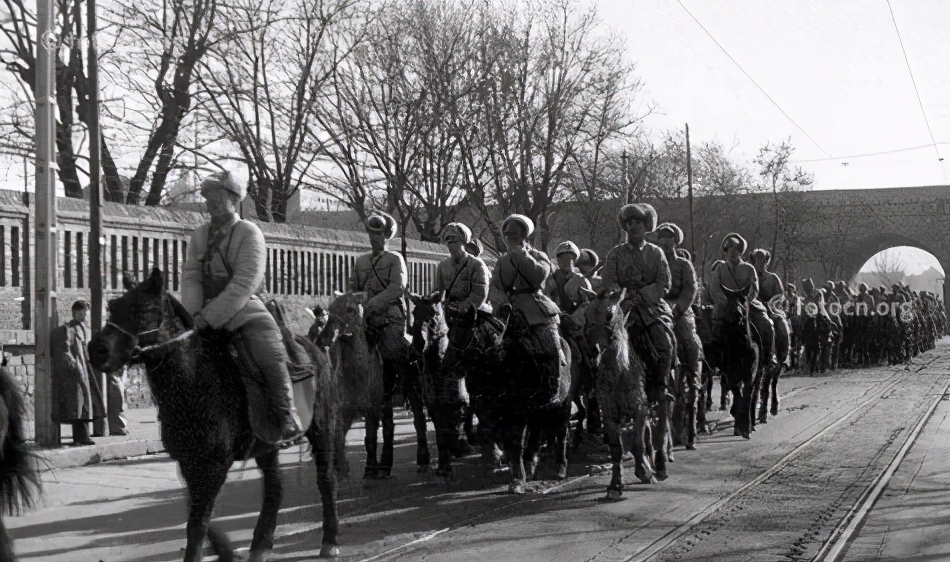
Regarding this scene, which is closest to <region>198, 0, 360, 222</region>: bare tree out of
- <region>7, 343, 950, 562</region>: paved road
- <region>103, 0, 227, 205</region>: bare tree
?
<region>103, 0, 227, 205</region>: bare tree

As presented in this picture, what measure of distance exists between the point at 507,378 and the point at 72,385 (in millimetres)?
5752

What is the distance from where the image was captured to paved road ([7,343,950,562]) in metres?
7.59

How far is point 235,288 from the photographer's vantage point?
672 centimetres

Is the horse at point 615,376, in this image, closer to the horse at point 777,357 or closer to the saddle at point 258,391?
the saddle at point 258,391

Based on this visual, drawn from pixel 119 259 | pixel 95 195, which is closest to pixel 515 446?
pixel 95 195

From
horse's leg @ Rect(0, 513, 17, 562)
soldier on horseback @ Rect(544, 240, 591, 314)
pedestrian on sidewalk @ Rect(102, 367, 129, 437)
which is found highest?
soldier on horseback @ Rect(544, 240, 591, 314)

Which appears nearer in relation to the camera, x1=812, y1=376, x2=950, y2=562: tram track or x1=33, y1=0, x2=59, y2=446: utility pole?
x1=812, y1=376, x2=950, y2=562: tram track

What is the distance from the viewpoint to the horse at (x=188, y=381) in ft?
20.7

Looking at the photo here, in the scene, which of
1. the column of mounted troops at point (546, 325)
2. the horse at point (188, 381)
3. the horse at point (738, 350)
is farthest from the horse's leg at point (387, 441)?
the horse at point (738, 350)

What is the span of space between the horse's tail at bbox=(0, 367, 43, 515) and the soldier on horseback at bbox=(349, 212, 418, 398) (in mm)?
4610

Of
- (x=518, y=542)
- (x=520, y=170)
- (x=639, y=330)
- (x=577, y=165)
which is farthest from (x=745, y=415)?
(x=577, y=165)

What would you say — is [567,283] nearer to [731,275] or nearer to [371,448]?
[731,275]

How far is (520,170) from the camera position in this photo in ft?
106

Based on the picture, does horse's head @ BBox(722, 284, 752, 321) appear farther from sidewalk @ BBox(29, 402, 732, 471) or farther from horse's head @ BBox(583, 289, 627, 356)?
horse's head @ BBox(583, 289, 627, 356)
